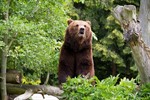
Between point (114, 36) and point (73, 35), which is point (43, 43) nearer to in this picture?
point (73, 35)

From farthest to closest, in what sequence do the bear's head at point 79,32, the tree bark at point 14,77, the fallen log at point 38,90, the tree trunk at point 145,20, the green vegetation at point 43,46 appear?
the tree bark at point 14,77 < the bear's head at point 79,32 < the tree trunk at point 145,20 < the fallen log at point 38,90 < the green vegetation at point 43,46

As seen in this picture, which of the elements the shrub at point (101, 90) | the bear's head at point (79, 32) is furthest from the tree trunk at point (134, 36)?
the bear's head at point (79, 32)

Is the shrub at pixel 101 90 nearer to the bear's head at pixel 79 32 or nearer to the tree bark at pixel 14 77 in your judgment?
the bear's head at pixel 79 32

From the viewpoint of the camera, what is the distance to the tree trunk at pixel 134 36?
5.03m

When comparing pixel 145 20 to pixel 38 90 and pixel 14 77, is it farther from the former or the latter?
pixel 14 77

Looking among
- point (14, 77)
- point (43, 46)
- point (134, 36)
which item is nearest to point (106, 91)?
point (134, 36)

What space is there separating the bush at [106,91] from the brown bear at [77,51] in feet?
5.96

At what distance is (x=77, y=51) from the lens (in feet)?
23.6

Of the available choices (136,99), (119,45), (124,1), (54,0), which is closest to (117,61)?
(119,45)

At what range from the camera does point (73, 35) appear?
23.1 ft

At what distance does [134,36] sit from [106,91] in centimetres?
82

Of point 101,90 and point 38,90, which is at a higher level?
point 101,90

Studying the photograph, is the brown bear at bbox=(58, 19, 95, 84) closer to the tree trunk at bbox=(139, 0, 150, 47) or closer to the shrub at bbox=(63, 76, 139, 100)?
the tree trunk at bbox=(139, 0, 150, 47)

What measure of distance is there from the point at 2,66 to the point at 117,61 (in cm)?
976
